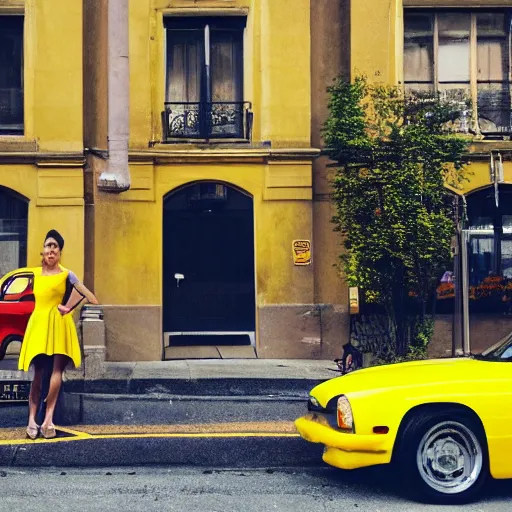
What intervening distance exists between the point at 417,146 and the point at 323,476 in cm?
752

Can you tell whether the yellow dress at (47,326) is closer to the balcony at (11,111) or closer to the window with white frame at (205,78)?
the window with white frame at (205,78)

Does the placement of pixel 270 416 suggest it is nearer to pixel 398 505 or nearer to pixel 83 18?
pixel 398 505

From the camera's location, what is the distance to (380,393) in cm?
688

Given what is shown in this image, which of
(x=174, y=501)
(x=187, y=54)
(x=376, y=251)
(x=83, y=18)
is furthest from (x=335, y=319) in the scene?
(x=174, y=501)

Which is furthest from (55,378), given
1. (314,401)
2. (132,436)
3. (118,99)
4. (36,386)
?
(118,99)

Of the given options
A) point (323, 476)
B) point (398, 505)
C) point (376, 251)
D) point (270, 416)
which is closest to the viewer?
point (398, 505)

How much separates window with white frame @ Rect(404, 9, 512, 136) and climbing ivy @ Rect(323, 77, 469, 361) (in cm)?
170

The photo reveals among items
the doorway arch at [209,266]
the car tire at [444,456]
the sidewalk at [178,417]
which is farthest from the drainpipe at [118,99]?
the car tire at [444,456]

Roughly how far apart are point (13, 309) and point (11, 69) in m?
4.89

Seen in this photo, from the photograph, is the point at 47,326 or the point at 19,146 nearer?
the point at 47,326

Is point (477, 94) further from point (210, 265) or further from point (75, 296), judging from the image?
point (75, 296)

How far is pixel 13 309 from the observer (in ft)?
44.4

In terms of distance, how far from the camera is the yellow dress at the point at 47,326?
8.67m

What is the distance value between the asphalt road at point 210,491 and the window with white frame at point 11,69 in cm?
960
